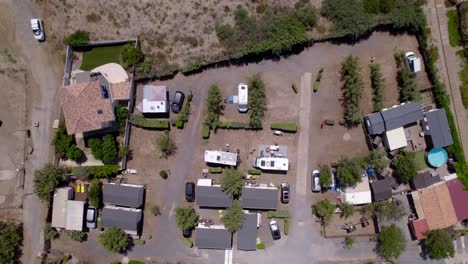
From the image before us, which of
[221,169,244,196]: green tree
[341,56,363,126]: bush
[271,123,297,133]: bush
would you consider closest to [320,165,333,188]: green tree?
[271,123,297,133]: bush

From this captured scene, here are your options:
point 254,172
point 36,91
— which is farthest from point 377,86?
point 36,91

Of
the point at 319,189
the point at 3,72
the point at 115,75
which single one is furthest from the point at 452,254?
the point at 3,72

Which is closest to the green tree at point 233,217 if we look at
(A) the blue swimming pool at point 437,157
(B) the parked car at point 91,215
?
(B) the parked car at point 91,215

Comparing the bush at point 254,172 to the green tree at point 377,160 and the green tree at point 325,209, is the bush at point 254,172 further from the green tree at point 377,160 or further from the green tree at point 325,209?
the green tree at point 377,160

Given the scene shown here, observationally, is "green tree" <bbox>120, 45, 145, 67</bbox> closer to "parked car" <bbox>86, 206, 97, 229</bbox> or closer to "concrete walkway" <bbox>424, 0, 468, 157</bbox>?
"parked car" <bbox>86, 206, 97, 229</bbox>

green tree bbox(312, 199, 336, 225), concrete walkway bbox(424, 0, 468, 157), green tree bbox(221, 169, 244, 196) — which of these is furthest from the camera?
green tree bbox(312, 199, 336, 225)

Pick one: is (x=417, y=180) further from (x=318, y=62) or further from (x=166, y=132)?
(x=166, y=132)

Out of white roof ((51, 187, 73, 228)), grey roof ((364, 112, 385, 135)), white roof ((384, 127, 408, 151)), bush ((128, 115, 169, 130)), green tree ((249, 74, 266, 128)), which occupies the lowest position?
white roof ((51, 187, 73, 228))
